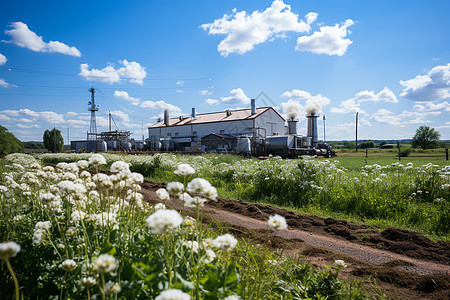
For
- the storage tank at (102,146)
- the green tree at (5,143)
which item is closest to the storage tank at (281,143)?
the green tree at (5,143)

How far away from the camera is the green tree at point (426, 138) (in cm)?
6103

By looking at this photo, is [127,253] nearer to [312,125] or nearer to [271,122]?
[312,125]

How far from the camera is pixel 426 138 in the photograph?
205ft

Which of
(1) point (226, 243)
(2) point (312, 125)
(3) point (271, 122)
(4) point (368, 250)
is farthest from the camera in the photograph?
(3) point (271, 122)

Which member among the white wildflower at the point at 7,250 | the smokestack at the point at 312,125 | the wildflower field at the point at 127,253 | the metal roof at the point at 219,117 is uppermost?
the metal roof at the point at 219,117

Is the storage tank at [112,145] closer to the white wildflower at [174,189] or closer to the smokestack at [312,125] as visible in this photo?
the smokestack at [312,125]

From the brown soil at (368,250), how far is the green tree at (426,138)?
71.7 meters

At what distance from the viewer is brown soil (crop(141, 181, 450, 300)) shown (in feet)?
10.7

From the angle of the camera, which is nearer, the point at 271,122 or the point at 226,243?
the point at 226,243

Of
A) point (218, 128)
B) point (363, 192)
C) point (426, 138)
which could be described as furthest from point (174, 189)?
point (426, 138)

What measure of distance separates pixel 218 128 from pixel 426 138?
174 feet

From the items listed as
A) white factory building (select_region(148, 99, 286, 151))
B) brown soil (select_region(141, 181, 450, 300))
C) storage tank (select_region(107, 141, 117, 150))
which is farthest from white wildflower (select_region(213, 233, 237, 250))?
storage tank (select_region(107, 141, 117, 150))

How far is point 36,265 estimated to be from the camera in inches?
86.4

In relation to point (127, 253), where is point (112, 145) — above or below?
above
